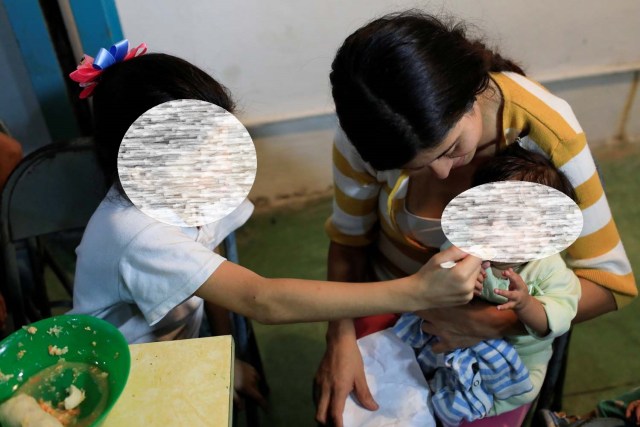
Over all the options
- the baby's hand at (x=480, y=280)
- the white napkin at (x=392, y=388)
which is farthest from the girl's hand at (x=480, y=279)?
the white napkin at (x=392, y=388)

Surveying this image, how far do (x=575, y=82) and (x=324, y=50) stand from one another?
79 cm

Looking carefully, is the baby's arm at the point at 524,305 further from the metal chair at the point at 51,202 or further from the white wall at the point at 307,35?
the white wall at the point at 307,35

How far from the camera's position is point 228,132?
0.56 meters

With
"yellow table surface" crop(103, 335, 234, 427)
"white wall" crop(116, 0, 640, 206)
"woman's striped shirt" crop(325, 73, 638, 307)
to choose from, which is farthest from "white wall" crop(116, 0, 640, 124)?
"yellow table surface" crop(103, 335, 234, 427)

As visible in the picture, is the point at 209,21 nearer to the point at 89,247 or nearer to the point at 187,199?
the point at 89,247

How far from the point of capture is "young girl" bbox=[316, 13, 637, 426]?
1.95ft

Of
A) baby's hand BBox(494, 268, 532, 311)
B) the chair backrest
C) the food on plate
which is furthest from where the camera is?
the chair backrest

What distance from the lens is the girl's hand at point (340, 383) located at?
882mm

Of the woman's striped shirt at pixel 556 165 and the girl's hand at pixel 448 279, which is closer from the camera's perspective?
the girl's hand at pixel 448 279

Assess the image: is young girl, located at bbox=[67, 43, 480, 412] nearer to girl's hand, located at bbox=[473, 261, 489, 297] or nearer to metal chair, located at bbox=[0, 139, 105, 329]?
girl's hand, located at bbox=[473, 261, 489, 297]

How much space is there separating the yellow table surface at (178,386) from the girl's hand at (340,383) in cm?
25

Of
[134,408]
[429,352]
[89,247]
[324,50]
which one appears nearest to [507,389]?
[429,352]

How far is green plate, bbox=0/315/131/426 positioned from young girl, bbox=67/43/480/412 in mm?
93

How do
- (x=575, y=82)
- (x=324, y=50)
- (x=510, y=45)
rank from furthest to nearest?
(x=575, y=82) → (x=510, y=45) → (x=324, y=50)
